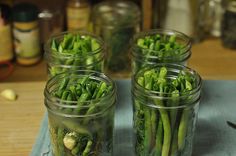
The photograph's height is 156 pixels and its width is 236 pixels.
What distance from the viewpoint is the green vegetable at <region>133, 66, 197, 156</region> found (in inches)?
23.4

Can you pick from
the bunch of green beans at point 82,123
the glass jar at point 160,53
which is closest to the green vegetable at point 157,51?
the glass jar at point 160,53

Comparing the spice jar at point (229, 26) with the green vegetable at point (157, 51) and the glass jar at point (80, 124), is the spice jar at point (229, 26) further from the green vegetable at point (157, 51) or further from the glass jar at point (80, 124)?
the glass jar at point (80, 124)

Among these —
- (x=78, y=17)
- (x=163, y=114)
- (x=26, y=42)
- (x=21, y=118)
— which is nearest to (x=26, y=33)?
(x=26, y=42)

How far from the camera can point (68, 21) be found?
1.08 metres

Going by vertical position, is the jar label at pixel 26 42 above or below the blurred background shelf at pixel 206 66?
above

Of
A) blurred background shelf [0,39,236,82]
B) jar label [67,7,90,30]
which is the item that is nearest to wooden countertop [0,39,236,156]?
blurred background shelf [0,39,236,82]

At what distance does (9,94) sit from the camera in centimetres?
83

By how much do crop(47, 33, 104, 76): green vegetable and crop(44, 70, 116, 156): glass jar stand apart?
11 cm

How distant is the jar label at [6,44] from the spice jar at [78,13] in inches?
5.9

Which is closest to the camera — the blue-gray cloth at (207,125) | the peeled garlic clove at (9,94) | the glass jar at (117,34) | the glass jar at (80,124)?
the glass jar at (80,124)

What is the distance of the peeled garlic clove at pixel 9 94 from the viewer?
2.71 feet

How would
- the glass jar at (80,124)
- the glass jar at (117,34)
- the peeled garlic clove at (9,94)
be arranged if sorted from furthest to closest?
the glass jar at (117,34) → the peeled garlic clove at (9,94) → the glass jar at (80,124)

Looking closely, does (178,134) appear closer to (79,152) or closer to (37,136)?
(79,152)

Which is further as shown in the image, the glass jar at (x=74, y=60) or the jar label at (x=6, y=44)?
the jar label at (x=6, y=44)
